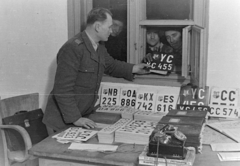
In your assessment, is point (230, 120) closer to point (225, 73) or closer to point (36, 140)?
point (225, 73)

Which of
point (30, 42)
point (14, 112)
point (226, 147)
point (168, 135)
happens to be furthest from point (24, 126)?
point (226, 147)

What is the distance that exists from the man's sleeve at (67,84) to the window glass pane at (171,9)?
0.98 meters

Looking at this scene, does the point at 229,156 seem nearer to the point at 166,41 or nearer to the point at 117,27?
the point at 166,41

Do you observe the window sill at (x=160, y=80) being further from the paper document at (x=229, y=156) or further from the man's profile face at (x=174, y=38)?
the paper document at (x=229, y=156)

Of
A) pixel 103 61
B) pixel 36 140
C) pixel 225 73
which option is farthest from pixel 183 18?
pixel 36 140

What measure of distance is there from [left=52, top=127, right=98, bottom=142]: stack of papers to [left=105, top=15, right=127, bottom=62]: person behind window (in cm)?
115

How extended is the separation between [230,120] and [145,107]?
0.83 m

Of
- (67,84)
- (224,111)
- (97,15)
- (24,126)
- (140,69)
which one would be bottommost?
(24,126)

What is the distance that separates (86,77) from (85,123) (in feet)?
1.65

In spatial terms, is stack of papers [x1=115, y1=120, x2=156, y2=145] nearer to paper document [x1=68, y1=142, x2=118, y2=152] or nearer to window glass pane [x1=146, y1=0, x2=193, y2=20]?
paper document [x1=68, y1=142, x2=118, y2=152]

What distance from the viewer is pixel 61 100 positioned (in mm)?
3309

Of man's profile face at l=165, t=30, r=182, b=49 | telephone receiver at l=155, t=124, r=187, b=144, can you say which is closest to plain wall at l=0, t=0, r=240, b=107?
man's profile face at l=165, t=30, r=182, b=49

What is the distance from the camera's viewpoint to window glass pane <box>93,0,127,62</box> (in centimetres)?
388

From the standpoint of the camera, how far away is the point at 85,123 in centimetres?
319
